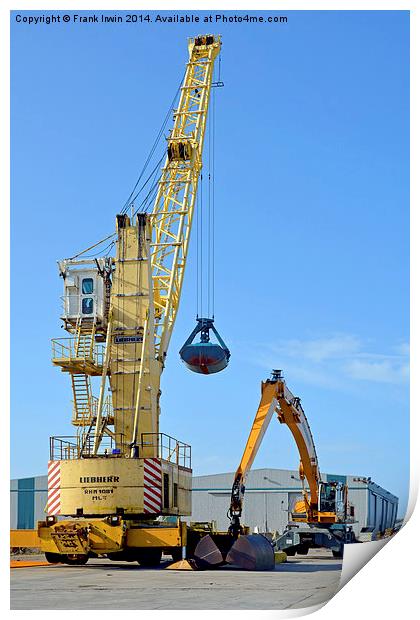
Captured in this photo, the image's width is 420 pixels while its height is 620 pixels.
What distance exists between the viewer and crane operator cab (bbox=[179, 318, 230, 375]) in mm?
20844

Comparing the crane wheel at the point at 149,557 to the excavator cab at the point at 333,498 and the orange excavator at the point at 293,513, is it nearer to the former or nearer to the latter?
the orange excavator at the point at 293,513

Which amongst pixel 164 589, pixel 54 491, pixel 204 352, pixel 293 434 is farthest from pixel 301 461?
pixel 164 589

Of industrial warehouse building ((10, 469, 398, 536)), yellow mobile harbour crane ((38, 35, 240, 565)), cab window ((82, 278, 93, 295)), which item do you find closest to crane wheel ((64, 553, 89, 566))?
yellow mobile harbour crane ((38, 35, 240, 565))

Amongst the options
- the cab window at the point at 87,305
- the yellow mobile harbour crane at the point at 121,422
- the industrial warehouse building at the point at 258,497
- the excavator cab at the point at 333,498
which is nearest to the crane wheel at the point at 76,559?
the yellow mobile harbour crane at the point at 121,422

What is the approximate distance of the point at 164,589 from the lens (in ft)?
45.5

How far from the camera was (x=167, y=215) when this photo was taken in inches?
1001

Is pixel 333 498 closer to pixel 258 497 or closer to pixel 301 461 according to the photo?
pixel 301 461

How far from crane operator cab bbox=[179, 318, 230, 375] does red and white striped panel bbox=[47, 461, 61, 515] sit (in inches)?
145

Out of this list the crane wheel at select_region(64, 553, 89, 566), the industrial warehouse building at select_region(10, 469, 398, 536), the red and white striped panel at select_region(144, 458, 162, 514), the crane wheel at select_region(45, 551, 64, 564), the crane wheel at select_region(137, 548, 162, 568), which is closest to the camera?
the red and white striped panel at select_region(144, 458, 162, 514)

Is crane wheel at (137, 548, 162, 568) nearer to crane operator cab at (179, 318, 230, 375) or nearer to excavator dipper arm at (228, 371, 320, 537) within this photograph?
excavator dipper arm at (228, 371, 320, 537)

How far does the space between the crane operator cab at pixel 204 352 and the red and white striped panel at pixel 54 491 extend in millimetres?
3672

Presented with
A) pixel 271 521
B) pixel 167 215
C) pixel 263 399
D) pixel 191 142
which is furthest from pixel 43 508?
pixel 271 521

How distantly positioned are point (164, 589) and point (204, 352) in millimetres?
7644

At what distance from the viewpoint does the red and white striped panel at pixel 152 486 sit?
19062 millimetres
